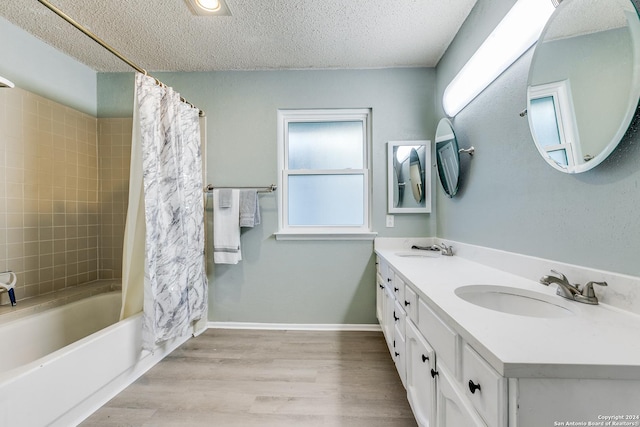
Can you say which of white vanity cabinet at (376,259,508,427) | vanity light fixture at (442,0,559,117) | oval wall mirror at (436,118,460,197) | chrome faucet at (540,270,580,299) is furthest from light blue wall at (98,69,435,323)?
chrome faucet at (540,270,580,299)

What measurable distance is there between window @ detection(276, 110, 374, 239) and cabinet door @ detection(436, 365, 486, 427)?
4.81ft

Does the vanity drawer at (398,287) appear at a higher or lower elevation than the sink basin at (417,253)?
lower

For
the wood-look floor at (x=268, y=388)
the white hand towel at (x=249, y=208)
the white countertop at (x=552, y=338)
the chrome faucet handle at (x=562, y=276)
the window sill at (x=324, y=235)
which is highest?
the white hand towel at (x=249, y=208)

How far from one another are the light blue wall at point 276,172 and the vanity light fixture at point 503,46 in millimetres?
624

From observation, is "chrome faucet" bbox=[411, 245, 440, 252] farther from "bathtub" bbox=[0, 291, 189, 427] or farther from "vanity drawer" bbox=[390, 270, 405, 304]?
"bathtub" bbox=[0, 291, 189, 427]

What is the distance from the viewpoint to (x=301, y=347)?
73.9 inches

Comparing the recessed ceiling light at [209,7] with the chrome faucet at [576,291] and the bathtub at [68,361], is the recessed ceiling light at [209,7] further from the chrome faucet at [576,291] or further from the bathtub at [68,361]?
the chrome faucet at [576,291]

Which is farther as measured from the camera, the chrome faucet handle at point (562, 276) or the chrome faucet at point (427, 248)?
the chrome faucet at point (427, 248)

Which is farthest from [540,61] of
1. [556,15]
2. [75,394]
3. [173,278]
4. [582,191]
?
[75,394]

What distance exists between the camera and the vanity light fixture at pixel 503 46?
1000 mm

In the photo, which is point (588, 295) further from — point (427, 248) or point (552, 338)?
point (427, 248)

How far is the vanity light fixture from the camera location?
1000 mm

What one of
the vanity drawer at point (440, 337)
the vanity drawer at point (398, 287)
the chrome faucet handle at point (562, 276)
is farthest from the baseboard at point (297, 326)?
the chrome faucet handle at point (562, 276)

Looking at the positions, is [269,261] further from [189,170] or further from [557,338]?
[557,338]
